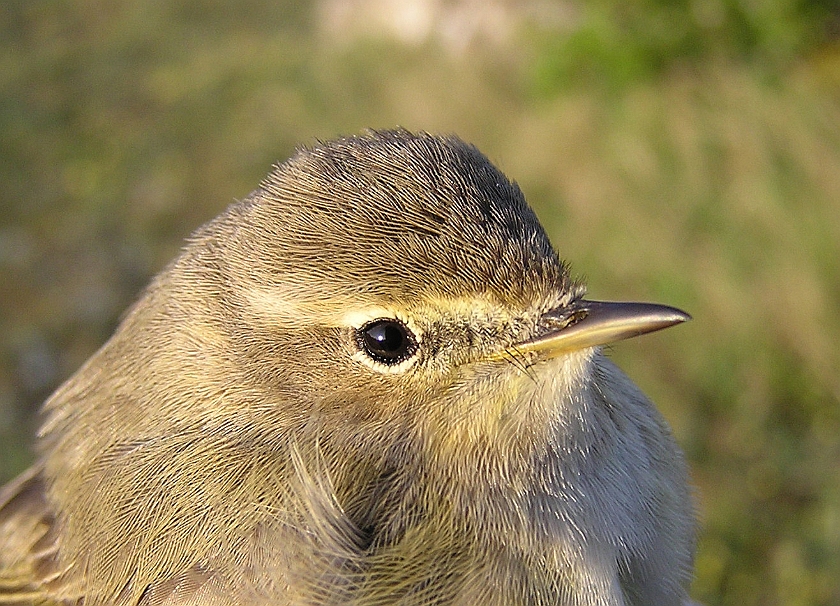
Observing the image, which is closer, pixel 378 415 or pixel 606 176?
pixel 378 415

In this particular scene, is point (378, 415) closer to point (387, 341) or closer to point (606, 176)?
point (387, 341)

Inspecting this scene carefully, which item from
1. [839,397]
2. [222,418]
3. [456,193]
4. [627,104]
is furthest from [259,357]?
[627,104]

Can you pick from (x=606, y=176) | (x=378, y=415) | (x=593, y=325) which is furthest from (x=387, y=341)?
(x=606, y=176)

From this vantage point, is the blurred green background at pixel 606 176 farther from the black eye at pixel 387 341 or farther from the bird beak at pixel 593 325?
the black eye at pixel 387 341

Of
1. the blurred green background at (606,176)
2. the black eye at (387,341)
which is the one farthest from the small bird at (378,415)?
the blurred green background at (606,176)

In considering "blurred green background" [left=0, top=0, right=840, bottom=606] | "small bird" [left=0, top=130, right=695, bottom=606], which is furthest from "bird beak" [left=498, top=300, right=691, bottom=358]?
"blurred green background" [left=0, top=0, right=840, bottom=606]

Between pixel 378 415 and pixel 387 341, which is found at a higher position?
pixel 387 341

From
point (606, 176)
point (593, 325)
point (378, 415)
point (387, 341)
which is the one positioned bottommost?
point (606, 176)
